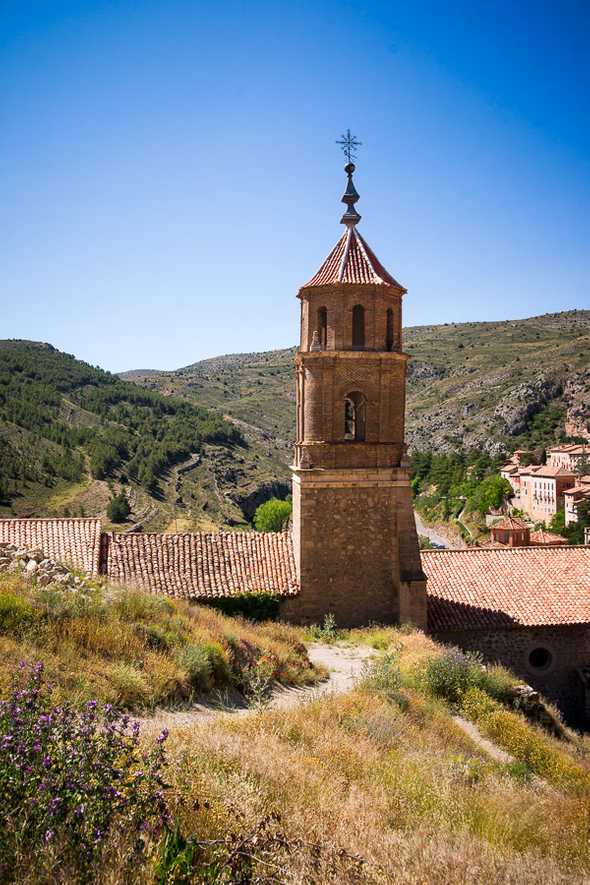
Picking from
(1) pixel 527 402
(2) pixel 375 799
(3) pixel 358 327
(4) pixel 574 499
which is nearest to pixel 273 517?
(4) pixel 574 499

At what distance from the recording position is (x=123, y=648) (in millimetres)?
7887

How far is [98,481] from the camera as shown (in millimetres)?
44469

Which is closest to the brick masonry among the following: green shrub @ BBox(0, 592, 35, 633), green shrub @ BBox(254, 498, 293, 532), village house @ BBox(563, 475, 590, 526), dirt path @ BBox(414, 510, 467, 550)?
green shrub @ BBox(0, 592, 35, 633)

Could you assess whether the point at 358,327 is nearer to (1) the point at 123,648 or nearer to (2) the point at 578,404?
(1) the point at 123,648

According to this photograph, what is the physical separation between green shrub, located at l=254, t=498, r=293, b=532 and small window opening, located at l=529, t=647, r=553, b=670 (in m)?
29.8

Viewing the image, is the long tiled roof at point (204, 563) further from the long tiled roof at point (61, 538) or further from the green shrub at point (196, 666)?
the green shrub at point (196, 666)

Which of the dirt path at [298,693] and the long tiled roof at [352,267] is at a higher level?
the long tiled roof at [352,267]

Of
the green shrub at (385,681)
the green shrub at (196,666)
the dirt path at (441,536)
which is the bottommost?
the dirt path at (441,536)

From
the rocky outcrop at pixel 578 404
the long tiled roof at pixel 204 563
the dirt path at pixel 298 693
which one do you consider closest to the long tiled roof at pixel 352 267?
the long tiled roof at pixel 204 563

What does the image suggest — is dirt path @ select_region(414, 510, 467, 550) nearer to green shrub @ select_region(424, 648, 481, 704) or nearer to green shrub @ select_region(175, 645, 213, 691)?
green shrub @ select_region(424, 648, 481, 704)

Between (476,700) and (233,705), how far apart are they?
4.23 meters

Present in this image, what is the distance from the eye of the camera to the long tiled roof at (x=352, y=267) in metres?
14.7

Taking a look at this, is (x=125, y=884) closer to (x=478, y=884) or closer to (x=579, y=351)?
(x=478, y=884)

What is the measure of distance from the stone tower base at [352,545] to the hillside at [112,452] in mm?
25367
